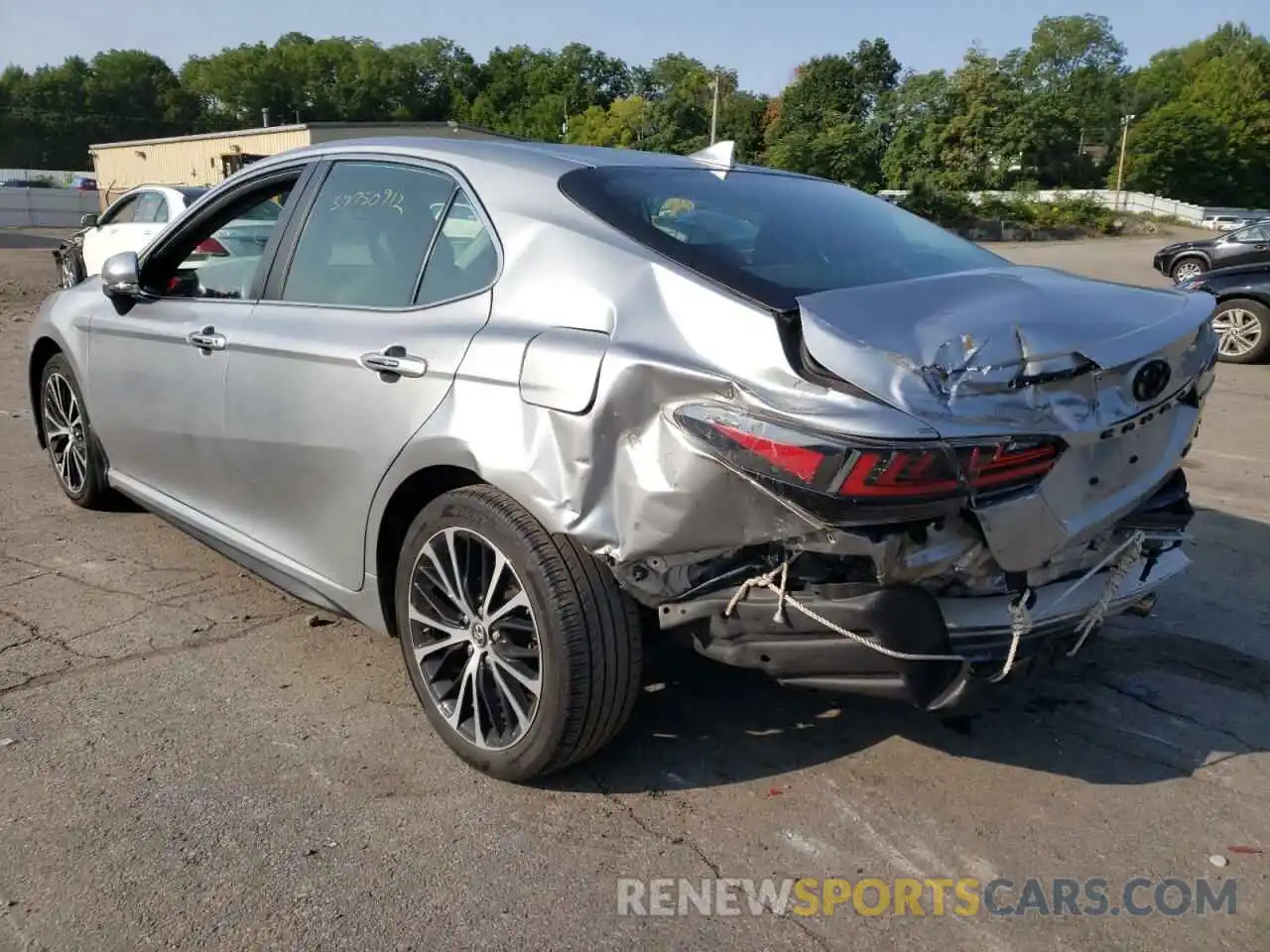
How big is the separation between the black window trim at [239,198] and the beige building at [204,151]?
942 inches

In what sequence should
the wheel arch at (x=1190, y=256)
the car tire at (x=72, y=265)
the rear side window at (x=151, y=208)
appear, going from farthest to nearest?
the wheel arch at (x=1190, y=256) < the car tire at (x=72, y=265) < the rear side window at (x=151, y=208)

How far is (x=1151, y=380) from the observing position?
8.86 ft

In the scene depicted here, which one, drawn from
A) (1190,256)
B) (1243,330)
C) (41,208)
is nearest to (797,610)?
(1243,330)

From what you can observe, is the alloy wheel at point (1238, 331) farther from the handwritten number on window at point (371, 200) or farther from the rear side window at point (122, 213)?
the rear side window at point (122, 213)

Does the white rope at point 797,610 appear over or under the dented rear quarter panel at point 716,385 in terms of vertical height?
under

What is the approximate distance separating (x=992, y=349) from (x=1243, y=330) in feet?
34.7

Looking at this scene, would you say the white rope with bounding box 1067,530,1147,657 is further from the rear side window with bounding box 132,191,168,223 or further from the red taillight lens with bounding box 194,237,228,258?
the rear side window with bounding box 132,191,168,223

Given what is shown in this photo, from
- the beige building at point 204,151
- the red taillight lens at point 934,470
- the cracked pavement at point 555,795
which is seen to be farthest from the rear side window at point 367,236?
the beige building at point 204,151

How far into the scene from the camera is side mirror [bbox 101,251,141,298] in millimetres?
4266

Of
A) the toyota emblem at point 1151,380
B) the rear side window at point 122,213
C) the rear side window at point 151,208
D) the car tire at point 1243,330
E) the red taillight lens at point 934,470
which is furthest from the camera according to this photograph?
the rear side window at point 122,213

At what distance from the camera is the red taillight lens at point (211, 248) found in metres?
4.43

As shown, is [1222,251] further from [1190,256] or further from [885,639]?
[885,639]

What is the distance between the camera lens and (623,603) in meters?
2.69

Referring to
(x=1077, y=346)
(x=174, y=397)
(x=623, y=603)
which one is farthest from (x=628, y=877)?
(x=174, y=397)
